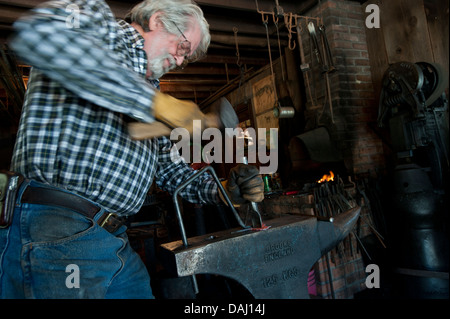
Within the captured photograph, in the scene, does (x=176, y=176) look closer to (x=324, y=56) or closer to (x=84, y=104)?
(x=84, y=104)

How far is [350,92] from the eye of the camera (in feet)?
11.8

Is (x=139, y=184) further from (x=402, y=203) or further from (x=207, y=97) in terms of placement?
(x=207, y=97)

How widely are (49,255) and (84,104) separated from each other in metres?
0.54

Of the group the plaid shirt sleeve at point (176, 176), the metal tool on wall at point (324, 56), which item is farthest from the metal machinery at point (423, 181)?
the plaid shirt sleeve at point (176, 176)

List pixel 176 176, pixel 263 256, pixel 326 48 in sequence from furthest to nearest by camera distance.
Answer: pixel 326 48 → pixel 176 176 → pixel 263 256

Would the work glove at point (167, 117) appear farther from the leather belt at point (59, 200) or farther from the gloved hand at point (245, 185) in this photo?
the gloved hand at point (245, 185)

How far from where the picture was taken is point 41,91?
3.52 ft

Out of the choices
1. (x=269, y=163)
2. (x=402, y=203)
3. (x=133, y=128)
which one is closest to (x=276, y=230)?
(x=133, y=128)

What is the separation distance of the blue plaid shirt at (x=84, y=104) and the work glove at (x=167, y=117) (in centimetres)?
3

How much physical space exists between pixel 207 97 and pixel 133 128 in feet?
23.5

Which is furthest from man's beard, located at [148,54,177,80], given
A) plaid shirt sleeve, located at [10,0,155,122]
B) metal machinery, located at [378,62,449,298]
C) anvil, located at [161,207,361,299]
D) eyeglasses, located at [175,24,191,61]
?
metal machinery, located at [378,62,449,298]

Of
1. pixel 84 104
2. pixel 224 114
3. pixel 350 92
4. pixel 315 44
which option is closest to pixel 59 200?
pixel 84 104

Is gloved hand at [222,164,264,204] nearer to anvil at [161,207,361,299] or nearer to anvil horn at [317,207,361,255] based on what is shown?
anvil at [161,207,361,299]

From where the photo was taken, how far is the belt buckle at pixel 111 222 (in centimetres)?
120
